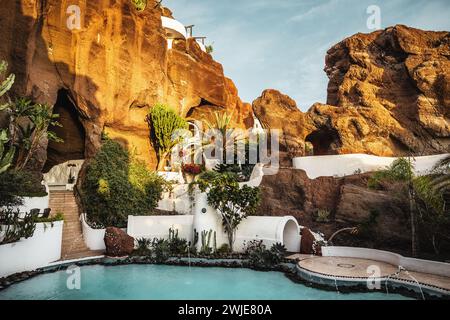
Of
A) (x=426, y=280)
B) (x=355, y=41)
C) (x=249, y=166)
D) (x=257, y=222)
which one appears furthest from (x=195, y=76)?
(x=426, y=280)

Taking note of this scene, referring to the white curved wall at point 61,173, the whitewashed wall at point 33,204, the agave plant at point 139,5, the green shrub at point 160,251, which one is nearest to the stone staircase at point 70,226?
the whitewashed wall at point 33,204

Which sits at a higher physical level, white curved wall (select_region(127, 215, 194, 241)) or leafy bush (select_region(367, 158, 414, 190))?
leafy bush (select_region(367, 158, 414, 190))

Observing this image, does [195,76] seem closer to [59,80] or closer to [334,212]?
[59,80]

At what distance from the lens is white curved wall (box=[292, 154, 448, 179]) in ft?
56.7

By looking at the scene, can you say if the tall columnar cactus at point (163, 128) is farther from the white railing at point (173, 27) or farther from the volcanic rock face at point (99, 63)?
the white railing at point (173, 27)

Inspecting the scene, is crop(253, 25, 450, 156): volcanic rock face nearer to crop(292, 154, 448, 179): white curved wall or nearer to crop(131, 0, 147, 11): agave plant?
crop(292, 154, 448, 179): white curved wall

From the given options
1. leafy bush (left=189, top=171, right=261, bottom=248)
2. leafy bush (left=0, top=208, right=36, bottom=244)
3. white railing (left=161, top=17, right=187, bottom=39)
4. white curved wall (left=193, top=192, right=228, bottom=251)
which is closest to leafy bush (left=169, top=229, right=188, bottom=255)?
white curved wall (left=193, top=192, right=228, bottom=251)

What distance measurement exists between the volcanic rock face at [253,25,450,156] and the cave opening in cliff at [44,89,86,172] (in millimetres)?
14421

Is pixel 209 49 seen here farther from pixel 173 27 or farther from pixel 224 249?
pixel 224 249

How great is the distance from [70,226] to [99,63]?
11.1 meters

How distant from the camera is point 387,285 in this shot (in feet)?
30.1
